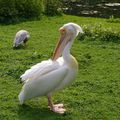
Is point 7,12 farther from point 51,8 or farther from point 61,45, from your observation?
point 61,45

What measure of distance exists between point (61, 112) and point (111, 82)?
1.59 metres

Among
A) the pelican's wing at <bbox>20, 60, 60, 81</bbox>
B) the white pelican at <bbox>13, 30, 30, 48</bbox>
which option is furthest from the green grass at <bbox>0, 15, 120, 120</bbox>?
the pelican's wing at <bbox>20, 60, 60, 81</bbox>

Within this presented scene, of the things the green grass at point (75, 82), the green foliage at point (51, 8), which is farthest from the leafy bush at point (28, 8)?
the green grass at point (75, 82)

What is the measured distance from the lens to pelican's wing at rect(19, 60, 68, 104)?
18.5ft

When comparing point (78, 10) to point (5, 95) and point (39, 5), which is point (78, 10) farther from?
point (5, 95)

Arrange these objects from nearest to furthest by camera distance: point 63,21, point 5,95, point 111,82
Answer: point 5,95
point 111,82
point 63,21

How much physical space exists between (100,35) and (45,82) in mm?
4889

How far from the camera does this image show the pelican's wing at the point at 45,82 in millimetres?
5625

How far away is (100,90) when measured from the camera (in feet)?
21.7

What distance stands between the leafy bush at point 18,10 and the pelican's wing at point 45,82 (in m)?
7.27

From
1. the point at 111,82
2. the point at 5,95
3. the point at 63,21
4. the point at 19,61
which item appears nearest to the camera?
the point at 5,95

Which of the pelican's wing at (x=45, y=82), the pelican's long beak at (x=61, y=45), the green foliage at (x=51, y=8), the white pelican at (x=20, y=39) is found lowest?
the green foliage at (x=51, y=8)

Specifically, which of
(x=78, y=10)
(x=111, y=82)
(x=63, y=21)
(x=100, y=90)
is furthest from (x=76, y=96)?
(x=78, y=10)

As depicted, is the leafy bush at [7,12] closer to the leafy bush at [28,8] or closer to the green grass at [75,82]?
the leafy bush at [28,8]
